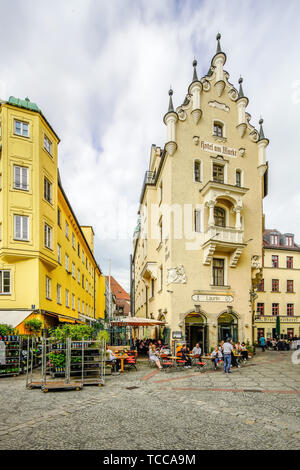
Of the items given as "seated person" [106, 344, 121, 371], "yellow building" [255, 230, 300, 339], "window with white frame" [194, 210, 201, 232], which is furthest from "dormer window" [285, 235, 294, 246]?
"seated person" [106, 344, 121, 371]

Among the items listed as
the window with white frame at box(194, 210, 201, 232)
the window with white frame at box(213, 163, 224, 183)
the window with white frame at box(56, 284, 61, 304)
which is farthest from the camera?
the window with white frame at box(213, 163, 224, 183)

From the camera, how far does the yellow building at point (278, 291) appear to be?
4103 cm

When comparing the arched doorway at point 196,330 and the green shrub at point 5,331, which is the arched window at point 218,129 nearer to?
the arched doorway at point 196,330

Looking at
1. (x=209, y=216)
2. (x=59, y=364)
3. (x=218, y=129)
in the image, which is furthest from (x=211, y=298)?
(x=218, y=129)

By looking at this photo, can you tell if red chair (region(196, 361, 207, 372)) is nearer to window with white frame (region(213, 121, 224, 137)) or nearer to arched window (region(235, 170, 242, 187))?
arched window (region(235, 170, 242, 187))

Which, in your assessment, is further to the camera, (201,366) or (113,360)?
(201,366)

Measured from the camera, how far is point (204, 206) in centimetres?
2327

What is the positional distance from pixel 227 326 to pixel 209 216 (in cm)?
818

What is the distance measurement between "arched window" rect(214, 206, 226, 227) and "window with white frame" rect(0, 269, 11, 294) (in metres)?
14.9

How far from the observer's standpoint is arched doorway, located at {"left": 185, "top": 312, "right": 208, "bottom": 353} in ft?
72.5

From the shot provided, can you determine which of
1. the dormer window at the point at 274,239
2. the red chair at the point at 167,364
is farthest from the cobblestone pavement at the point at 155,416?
the dormer window at the point at 274,239

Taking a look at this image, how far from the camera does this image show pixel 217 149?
24.8m

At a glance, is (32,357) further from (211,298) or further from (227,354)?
(211,298)
